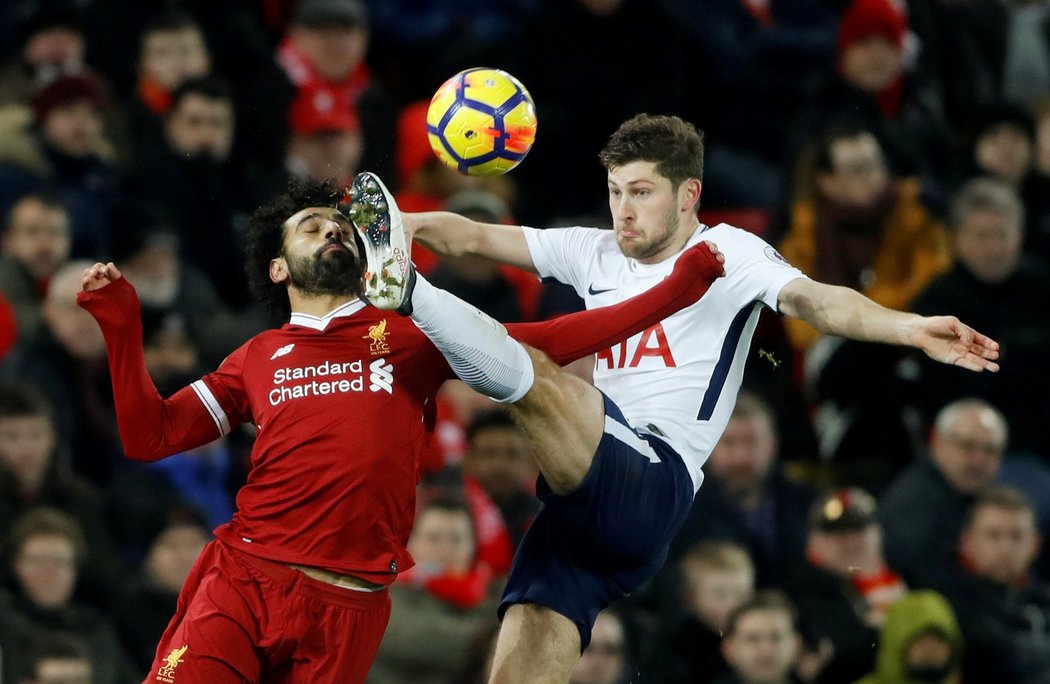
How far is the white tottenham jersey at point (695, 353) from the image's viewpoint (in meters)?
6.70

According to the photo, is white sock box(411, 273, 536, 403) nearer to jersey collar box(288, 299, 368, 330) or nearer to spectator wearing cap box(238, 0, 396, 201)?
jersey collar box(288, 299, 368, 330)

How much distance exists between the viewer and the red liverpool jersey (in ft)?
20.1

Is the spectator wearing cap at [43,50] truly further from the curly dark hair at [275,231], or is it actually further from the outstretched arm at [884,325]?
the outstretched arm at [884,325]

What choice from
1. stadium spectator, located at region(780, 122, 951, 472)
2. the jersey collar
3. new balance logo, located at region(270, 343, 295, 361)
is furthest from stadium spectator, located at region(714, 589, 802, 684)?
new balance logo, located at region(270, 343, 295, 361)

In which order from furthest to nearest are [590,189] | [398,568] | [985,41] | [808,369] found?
1. [985,41]
2. [590,189]
3. [808,369]
4. [398,568]

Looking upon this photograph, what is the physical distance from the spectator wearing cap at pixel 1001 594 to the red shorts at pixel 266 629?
403 centimetres

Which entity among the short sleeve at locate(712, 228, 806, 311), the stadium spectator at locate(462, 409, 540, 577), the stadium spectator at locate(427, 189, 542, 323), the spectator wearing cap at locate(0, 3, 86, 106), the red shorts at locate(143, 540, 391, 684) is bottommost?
the stadium spectator at locate(462, 409, 540, 577)

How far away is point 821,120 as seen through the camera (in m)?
10.9

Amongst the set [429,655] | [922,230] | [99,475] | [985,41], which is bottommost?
[429,655]

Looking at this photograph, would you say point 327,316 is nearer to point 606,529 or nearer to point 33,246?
point 606,529

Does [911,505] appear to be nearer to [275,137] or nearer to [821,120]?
[821,120]

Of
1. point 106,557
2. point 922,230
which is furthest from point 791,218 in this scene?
point 106,557

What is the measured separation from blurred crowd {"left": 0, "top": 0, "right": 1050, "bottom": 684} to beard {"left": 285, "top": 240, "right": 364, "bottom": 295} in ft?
7.75

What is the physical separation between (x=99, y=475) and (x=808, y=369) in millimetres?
3653
